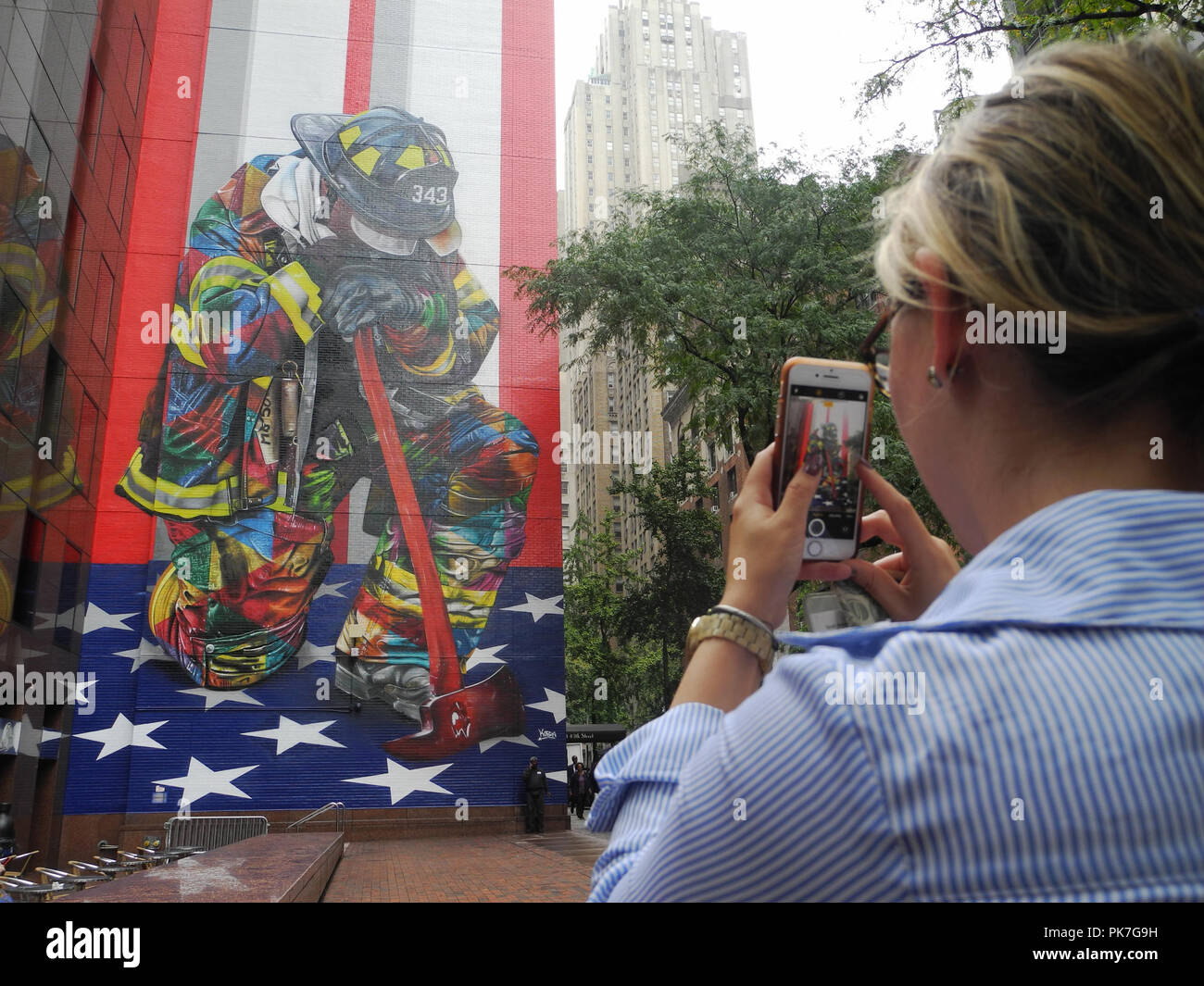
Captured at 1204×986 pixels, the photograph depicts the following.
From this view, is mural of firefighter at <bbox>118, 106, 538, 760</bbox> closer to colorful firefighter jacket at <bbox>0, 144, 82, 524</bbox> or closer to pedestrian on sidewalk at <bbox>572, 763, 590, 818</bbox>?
colorful firefighter jacket at <bbox>0, 144, 82, 524</bbox>

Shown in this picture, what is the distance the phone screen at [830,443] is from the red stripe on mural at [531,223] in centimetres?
2312

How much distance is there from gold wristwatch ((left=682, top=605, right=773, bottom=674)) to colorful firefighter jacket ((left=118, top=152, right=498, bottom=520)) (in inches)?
929

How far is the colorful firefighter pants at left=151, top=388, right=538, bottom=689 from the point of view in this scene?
22.6m

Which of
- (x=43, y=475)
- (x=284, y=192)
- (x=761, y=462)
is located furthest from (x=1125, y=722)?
(x=284, y=192)

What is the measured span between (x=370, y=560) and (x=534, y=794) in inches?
271

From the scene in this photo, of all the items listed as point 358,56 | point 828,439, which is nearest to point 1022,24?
point 828,439

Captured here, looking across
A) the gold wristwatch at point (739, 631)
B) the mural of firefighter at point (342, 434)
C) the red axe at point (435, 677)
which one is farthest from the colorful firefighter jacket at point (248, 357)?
the gold wristwatch at point (739, 631)

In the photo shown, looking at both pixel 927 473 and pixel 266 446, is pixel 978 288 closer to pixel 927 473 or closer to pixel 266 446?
pixel 927 473

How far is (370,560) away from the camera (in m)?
23.8

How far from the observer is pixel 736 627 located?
1.13 meters

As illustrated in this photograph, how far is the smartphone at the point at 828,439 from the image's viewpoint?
1455mm

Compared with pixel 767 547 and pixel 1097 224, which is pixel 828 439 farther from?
pixel 1097 224

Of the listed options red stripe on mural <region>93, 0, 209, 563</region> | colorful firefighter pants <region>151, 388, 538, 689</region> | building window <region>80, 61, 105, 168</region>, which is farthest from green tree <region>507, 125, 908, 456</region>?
red stripe on mural <region>93, 0, 209, 563</region>
